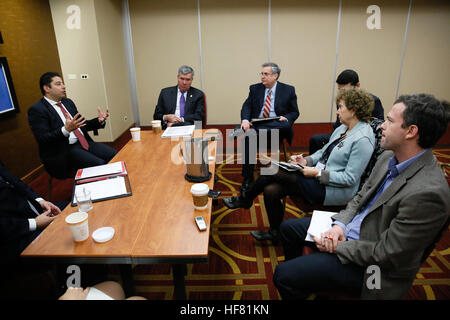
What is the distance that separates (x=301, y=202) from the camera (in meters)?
2.28

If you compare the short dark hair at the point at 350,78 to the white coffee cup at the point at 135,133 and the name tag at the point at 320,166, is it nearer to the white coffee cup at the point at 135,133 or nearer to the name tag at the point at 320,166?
the name tag at the point at 320,166

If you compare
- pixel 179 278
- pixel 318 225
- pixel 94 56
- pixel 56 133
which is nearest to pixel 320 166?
pixel 318 225

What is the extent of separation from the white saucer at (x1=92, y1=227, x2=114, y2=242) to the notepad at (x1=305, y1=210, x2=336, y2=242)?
1.08 metres

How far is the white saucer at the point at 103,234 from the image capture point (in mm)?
1344

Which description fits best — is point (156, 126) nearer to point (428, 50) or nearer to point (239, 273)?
point (239, 273)

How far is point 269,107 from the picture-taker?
3.93 m

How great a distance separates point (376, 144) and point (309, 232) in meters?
0.97

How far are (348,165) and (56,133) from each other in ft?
8.74

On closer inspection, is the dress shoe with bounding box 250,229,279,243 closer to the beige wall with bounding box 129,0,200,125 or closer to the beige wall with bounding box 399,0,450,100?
the beige wall with bounding box 129,0,200,125

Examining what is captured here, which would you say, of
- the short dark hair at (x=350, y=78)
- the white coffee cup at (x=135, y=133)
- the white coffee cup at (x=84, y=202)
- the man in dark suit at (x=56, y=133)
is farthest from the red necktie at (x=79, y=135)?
the short dark hair at (x=350, y=78)

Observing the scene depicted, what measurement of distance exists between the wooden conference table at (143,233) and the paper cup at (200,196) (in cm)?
3

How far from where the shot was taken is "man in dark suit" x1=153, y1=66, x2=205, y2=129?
3.73 meters

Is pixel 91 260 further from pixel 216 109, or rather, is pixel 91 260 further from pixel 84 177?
pixel 216 109

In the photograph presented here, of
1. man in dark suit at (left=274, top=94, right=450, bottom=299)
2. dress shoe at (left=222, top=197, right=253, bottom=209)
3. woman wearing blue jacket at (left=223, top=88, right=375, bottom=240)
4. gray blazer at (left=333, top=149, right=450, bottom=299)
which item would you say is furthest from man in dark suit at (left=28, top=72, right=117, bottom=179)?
gray blazer at (left=333, top=149, right=450, bottom=299)
